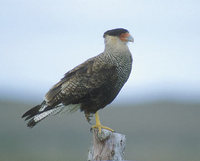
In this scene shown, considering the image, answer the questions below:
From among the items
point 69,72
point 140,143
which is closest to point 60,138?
point 140,143

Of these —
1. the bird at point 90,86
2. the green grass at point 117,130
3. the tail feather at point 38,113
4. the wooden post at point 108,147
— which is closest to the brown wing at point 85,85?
the bird at point 90,86

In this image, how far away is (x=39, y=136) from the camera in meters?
26.3

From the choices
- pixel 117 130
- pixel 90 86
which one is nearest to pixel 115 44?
pixel 90 86

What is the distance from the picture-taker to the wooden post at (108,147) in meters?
9.47

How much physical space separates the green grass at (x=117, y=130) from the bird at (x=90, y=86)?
9.23m

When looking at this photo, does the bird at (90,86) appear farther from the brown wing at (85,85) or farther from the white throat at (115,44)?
the white throat at (115,44)

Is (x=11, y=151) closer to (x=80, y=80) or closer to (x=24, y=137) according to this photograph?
(x=24, y=137)

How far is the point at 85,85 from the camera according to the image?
421 inches

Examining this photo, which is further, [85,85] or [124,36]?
[124,36]

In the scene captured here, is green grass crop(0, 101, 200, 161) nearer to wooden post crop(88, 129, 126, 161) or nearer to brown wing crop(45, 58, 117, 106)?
brown wing crop(45, 58, 117, 106)

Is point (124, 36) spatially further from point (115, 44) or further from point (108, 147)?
point (108, 147)

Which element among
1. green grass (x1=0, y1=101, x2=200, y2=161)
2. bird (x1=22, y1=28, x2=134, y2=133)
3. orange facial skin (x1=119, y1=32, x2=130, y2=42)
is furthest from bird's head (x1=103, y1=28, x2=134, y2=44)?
green grass (x1=0, y1=101, x2=200, y2=161)

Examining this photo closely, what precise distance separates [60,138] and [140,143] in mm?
3301

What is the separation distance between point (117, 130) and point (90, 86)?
17.3 m
